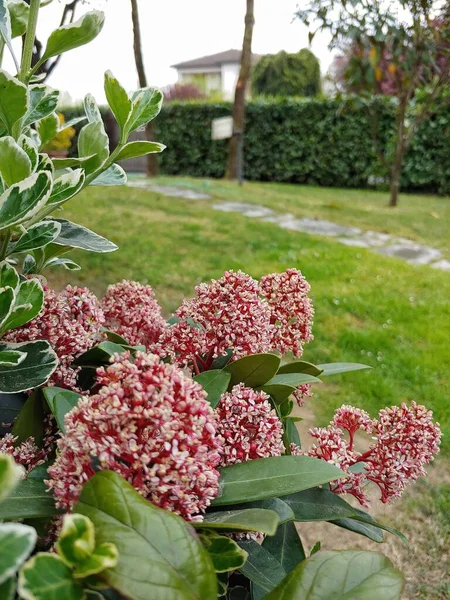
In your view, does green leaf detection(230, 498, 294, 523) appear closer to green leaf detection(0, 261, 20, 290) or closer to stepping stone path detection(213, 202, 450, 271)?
green leaf detection(0, 261, 20, 290)

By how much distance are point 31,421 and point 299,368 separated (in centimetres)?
54

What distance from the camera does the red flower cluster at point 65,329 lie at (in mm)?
1076

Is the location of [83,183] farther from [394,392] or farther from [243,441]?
[394,392]

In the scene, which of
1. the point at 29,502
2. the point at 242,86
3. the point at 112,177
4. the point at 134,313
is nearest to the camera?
the point at 29,502

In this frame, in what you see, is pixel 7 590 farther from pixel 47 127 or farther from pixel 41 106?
pixel 47 127

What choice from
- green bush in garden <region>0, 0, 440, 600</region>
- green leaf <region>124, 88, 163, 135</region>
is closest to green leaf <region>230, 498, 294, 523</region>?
green bush in garden <region>0, 0, 440, 600</region>

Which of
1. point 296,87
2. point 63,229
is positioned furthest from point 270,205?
point 296,87

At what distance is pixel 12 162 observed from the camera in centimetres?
84

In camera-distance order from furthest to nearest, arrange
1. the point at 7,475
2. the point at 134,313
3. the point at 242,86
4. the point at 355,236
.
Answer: the point at 242,86
the point at 355,236
the point at 134,313
the point at 7,475

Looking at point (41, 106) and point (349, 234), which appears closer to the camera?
point (41, 106)

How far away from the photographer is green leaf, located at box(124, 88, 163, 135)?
0.98 m

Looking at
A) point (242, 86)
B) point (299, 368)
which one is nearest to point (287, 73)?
point (242, 86)

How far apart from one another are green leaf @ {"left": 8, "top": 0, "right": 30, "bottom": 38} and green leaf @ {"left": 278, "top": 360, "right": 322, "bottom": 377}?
87 cm

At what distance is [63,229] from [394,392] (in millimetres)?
2784
